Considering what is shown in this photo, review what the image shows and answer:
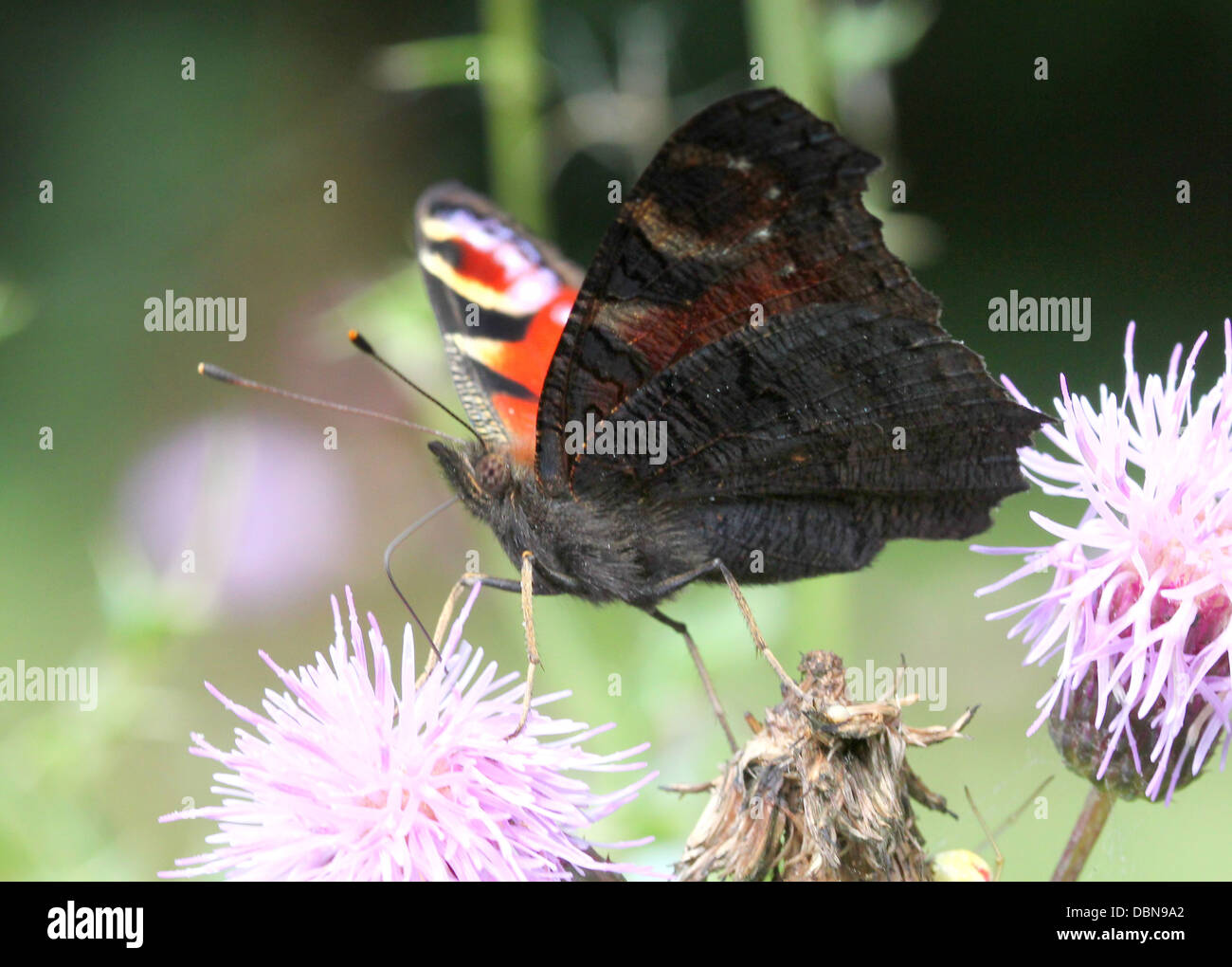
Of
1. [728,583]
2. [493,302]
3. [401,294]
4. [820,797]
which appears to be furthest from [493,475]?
[401,294]

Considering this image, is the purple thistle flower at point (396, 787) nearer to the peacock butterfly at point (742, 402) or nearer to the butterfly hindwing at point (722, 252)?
the peacock butterfly at point (742, 402)

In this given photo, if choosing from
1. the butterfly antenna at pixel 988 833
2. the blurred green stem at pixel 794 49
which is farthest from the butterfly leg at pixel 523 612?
the blurred green stem at pixel 794 49

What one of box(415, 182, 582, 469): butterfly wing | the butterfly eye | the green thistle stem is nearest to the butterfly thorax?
the butterfly eye

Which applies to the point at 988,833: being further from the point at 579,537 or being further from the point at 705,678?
the point at 579,537

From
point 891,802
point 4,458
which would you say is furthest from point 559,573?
point 4,458

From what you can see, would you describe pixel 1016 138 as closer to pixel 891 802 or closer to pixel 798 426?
pixel 798 426

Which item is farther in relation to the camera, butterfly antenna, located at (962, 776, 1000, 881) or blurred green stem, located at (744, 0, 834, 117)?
blurred green stem, located at (744, 0, 834, 117)

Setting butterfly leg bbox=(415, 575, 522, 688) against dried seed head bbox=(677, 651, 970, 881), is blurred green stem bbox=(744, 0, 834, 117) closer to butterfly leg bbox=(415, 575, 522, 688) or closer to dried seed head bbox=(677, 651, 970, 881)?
butterfly leg bbox=(415, 575, 522, 688)
